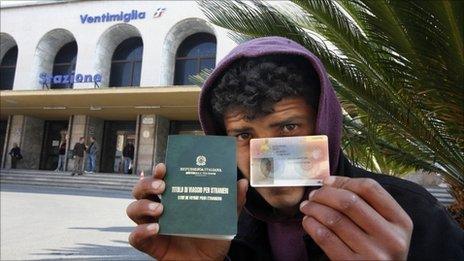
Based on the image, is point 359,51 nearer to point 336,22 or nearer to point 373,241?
point 336,22

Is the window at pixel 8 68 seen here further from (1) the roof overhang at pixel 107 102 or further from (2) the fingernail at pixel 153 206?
(2) the fingernail at pixel 153 206

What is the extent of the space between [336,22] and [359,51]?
36cm

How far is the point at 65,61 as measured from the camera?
73.8 feet

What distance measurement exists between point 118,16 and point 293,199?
2072cm

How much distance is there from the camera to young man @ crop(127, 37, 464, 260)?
1.21 meters

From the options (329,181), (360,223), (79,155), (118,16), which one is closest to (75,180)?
(79,155)

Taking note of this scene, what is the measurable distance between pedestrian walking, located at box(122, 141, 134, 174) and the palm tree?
15196 millimetres

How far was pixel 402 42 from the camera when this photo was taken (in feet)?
11.1

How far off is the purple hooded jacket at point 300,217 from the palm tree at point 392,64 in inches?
61.5

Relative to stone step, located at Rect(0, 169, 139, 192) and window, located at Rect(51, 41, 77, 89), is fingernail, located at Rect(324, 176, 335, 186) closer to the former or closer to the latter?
stone step, located at Rect(0, 169, 139, 192)

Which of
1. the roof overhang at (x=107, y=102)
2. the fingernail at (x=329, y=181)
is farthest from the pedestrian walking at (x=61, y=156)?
the fingernail at (x=329, y=181)

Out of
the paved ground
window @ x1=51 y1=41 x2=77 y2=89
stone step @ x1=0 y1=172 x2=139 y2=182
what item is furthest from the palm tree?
window @ x1=51 y1=41 x2=77 y2=89

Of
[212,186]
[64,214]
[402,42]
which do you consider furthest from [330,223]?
[64,214]

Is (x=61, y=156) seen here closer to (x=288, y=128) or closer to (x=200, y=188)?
(x=288, y=128)
